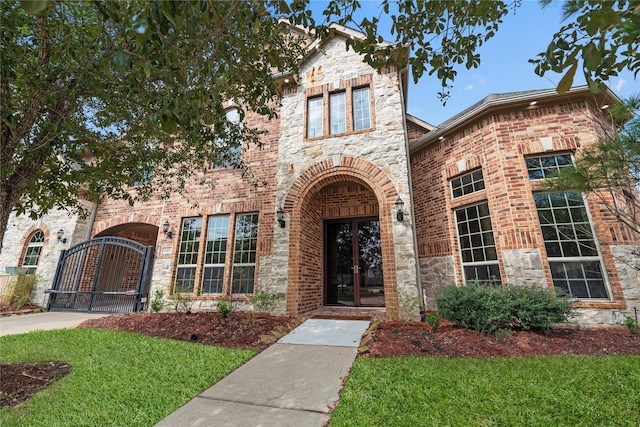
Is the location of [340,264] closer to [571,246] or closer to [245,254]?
[245,254]

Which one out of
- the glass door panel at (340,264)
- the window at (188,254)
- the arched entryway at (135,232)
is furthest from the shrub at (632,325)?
the arched entryway at (135,232)

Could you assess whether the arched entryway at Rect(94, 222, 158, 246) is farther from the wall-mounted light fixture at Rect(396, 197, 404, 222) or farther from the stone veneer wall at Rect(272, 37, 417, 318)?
the wall-mounted light fixture at Rect(396, 197, 404, 222)

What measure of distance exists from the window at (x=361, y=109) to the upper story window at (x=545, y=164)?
377 cm

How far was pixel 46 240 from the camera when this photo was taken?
954 centimetres

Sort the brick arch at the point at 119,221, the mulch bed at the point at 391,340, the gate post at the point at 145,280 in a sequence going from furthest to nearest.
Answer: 1. the brick arch at the point at 119,221
2. the gate post at the point at 145,280
3. the mulch bed at the point at 391,340

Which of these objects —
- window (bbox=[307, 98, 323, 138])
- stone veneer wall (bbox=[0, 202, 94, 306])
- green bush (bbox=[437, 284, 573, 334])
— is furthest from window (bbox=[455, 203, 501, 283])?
stone veneer wall (bbox=[0, 202, 94, 306])

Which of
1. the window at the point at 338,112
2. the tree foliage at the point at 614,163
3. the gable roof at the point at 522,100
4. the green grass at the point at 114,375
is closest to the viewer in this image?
the green grass at the point at 114,375

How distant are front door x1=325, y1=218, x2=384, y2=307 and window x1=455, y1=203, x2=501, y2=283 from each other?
218 centimetres

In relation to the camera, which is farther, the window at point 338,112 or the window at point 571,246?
the window at point 338,112

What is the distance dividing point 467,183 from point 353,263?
3635 mm

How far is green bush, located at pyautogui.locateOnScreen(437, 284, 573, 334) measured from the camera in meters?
4.43

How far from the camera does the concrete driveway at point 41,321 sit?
5.88 metres

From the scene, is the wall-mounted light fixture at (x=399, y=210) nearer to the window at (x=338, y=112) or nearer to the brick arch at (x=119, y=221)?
the window at (x=338, y=112)

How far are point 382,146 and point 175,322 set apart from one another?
20.6 ft
